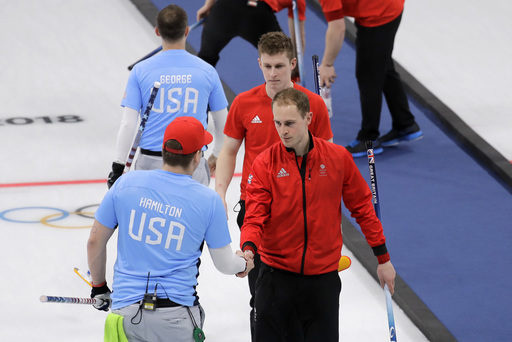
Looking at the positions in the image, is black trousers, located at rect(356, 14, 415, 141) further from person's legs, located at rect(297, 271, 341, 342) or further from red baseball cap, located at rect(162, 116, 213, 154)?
red baseball cap, located at rect(162, 116, 213, 154)

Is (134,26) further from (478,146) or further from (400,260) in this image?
(400,260)

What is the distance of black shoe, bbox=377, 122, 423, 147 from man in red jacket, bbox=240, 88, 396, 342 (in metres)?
4.41

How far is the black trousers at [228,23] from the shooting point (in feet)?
27.4

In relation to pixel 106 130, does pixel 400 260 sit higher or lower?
lower

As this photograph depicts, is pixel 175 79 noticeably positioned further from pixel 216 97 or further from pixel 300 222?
pixel 300 222

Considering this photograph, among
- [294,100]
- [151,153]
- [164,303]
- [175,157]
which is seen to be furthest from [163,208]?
[151,153]

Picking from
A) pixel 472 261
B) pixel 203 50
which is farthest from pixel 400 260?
pixel 203 50

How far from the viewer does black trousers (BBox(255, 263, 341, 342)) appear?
178 inches

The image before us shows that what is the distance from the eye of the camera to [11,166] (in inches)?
317

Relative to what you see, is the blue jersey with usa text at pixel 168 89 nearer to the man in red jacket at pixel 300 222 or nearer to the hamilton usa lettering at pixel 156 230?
the man in red jacket at pixel 300 222

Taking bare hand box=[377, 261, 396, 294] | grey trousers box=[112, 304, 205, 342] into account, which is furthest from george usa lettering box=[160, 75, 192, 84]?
grey trousers box=[112, 304, 205, 342]

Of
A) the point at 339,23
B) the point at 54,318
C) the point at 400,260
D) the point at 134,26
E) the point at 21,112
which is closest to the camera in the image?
the point at 54,318

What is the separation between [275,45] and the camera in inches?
195

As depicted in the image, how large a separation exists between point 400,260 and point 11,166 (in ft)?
11.6
